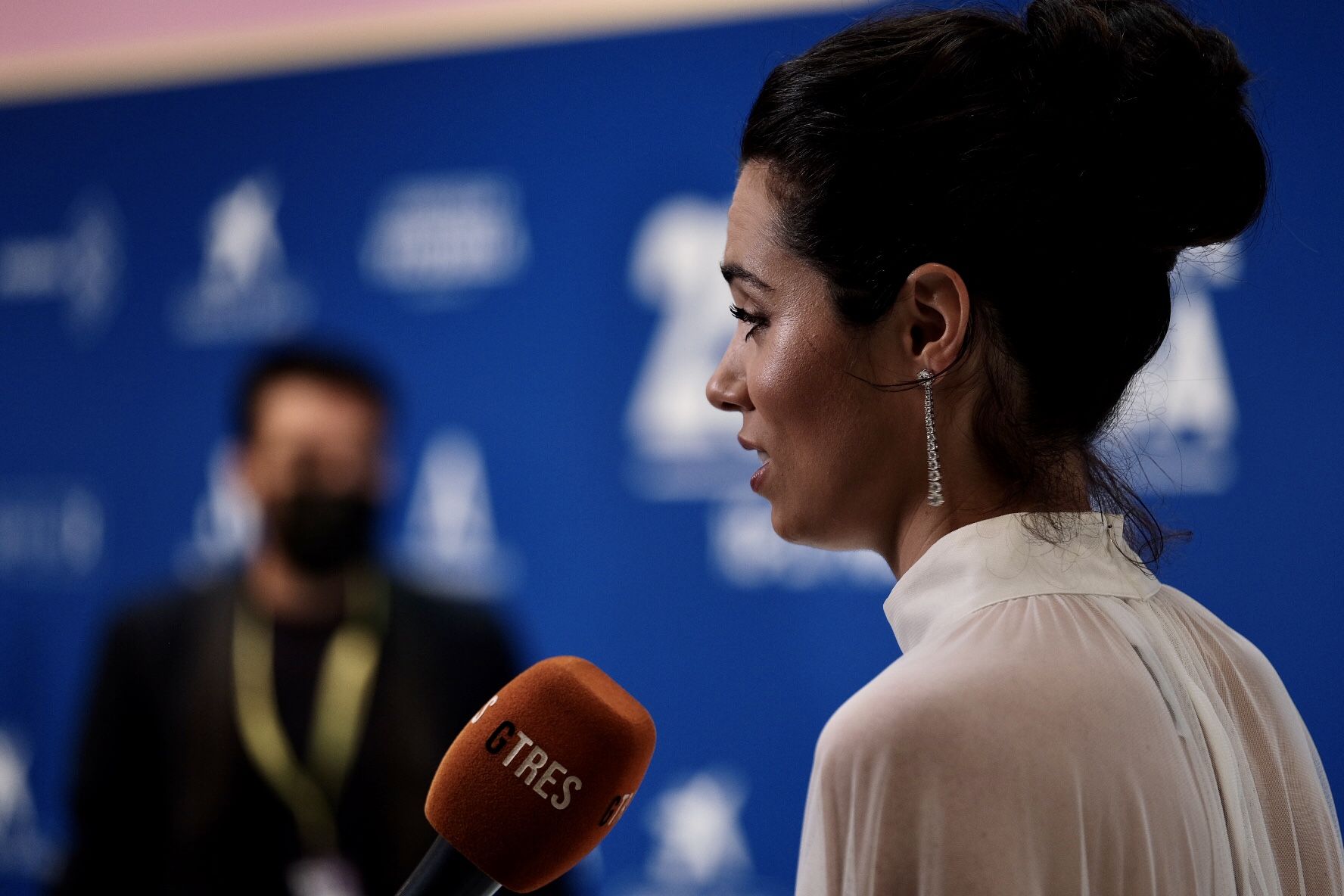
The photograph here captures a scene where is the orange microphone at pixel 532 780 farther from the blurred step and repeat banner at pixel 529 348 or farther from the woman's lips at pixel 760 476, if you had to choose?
the blurred step and repeat banner at pixel 529 348

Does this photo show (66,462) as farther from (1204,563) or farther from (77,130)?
(1204,563)

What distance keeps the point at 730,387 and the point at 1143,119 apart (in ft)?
0.93

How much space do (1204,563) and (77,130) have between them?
221 centimetres

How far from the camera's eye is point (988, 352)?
725 mm

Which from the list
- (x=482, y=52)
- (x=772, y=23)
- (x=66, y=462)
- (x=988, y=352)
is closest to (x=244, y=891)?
(x=66, y=462)

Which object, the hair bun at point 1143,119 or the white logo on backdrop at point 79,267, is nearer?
the hair bun at point 1143,119

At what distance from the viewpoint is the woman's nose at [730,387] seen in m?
0.83

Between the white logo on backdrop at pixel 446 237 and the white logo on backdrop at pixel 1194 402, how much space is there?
3.41 ft

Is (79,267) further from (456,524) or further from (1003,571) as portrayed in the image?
(1003,571)

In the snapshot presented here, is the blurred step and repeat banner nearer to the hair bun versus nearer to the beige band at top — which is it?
the beige band at top

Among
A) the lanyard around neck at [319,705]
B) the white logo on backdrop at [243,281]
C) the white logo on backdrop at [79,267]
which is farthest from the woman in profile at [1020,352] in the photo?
the white logo on backdrop at [79,267]

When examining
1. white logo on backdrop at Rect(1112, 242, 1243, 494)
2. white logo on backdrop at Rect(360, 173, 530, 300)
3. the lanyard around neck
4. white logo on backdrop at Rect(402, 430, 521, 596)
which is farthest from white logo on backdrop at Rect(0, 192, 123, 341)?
white logo on backdrop at Rect(1112, 242, 1243, 494)

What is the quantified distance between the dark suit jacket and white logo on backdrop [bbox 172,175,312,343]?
480 mm

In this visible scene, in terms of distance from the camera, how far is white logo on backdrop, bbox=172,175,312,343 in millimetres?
2414
